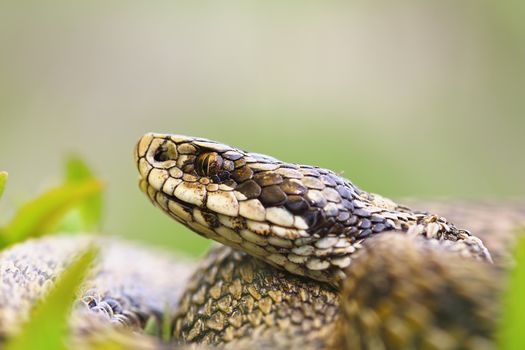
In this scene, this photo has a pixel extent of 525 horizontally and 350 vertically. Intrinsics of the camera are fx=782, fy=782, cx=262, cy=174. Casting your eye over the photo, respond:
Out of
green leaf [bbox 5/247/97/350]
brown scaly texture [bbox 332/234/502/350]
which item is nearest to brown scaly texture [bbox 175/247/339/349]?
brown scaly texture [bbox 332/234/502/350]

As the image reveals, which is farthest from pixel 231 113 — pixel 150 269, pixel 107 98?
pixel 150 269

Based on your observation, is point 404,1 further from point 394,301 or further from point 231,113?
point 394,301

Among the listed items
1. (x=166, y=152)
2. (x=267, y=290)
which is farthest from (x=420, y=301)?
(x=166, y=152)

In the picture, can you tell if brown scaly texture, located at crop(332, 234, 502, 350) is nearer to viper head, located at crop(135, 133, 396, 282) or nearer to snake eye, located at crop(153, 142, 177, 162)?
viper head, located at crop(135, 133, 396, 282)

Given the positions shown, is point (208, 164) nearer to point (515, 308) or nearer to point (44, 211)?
point (44, 211)

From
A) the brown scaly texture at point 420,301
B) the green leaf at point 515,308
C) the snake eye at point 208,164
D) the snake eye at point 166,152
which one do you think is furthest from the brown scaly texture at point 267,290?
the snake eye at point 166,152

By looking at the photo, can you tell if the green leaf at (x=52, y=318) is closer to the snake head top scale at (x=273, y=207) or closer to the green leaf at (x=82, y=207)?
the snake head top scale at (x=273, y=207)
